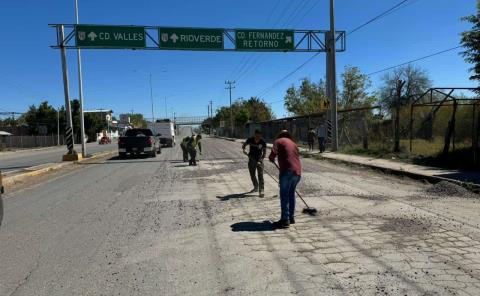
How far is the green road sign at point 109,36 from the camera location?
81.8 feet

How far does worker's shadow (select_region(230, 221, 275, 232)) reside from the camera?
738cm

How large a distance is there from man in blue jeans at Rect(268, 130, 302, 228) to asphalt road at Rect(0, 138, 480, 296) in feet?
0.89

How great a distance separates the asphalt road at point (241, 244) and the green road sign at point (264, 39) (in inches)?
637

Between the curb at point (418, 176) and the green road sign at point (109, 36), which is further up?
the green road sign at point (109, 36)

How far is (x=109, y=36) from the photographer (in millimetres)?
25078

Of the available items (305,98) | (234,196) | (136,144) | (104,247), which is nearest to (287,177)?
A: (104,247)

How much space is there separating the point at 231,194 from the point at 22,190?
22.8ft

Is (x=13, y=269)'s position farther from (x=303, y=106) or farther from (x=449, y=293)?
(x=303, y=106)

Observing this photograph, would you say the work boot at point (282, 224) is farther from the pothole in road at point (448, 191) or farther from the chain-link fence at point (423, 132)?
the chain-link fence at point (423, 132)

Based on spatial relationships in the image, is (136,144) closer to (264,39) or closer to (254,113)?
(264,39)

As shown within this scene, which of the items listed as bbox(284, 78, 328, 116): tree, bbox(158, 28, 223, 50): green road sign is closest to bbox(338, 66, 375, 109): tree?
bbox(284, 78, 328, 116): tree

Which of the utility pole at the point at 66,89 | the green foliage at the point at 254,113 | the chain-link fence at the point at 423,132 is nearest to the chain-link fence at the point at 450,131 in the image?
the chain-link fence at the point at 423,132

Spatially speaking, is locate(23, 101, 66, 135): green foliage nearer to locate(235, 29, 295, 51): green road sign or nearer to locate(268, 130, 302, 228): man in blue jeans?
locate(235, 29, 295, 51): green road sign

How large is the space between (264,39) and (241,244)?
21.6 m
